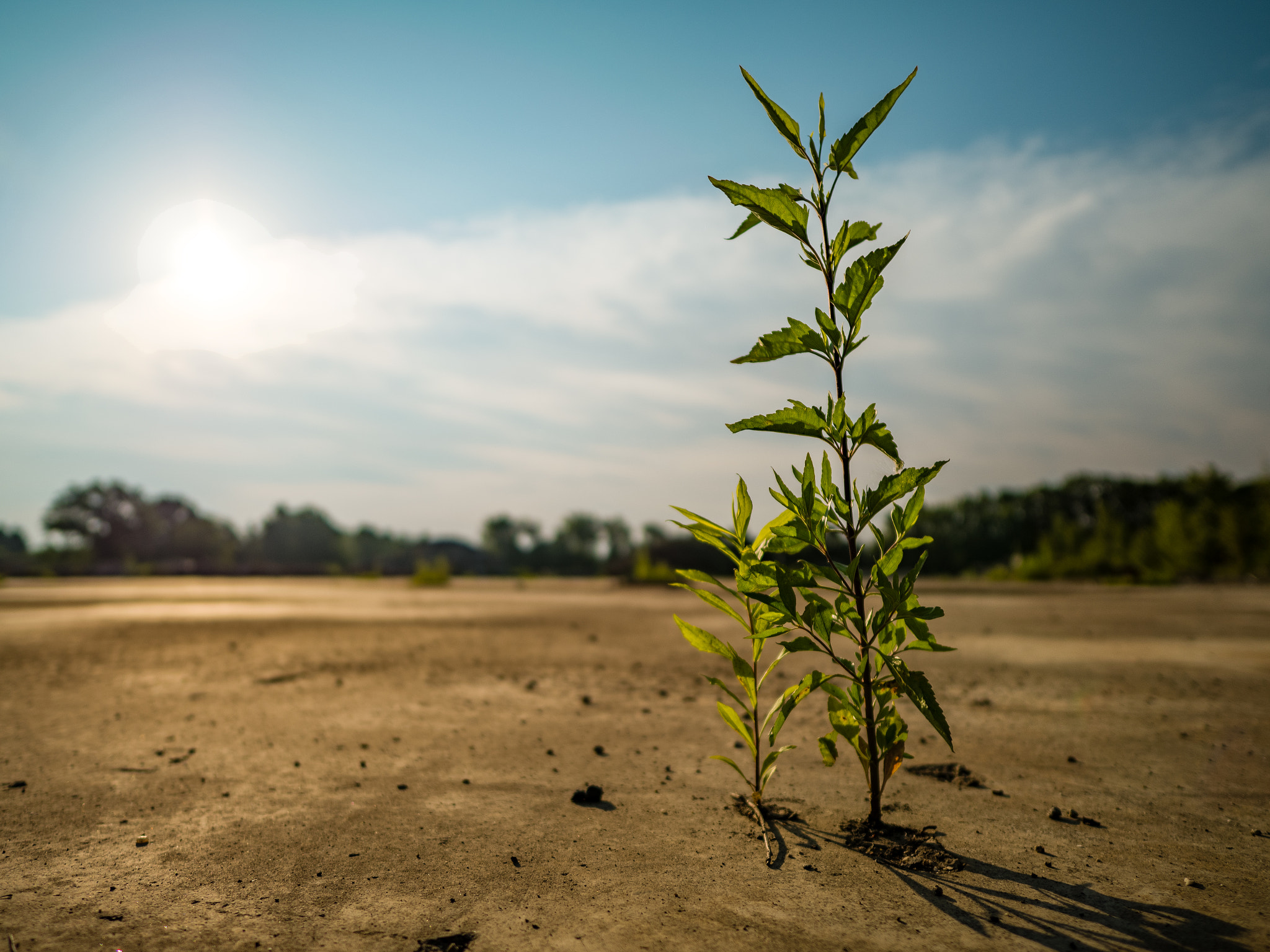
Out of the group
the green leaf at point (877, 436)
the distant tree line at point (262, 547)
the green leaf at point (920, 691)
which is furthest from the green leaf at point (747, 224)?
the distant tree line at point (262, 547)

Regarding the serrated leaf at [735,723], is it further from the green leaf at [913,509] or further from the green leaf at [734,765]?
the green leaf at [913,509]

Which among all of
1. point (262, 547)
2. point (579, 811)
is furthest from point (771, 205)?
point (262, 547)

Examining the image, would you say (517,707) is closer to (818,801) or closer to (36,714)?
(818,801)

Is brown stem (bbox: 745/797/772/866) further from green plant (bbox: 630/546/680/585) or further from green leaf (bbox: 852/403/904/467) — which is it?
green plant (bbox: 630/546/680/585)

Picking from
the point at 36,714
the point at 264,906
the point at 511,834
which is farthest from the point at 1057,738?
the point at 36,714

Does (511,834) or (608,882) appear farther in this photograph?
(511,834)

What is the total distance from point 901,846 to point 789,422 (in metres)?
1.80

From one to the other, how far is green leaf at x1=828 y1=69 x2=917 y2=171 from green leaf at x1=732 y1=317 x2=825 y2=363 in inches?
26.3

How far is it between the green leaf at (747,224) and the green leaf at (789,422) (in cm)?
75

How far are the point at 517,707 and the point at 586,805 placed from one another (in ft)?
7.81

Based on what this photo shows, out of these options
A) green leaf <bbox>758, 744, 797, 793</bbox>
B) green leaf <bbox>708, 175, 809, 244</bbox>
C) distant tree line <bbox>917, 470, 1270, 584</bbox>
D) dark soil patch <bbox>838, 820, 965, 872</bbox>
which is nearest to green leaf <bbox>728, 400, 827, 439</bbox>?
green leaf <bbox>708, 175, 809, 244</bbox>

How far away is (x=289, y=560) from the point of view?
55.0 meters

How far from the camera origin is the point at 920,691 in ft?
7.36

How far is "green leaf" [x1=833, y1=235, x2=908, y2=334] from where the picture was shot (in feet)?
8.07
